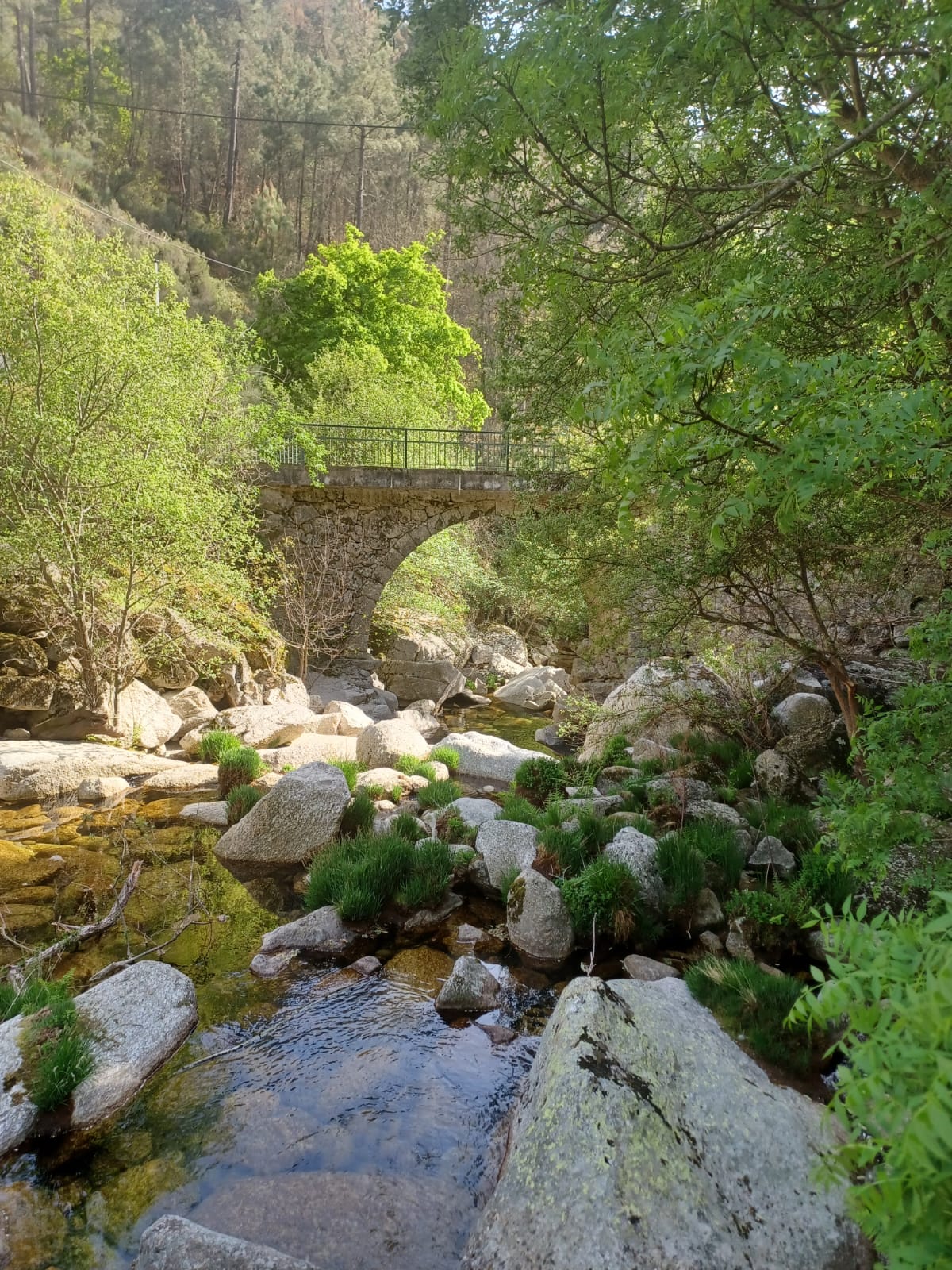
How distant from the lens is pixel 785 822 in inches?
266

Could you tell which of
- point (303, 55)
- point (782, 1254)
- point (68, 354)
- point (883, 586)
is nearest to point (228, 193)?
point (303, 55)

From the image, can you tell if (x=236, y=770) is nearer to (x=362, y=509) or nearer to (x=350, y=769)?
(x=350, y=769)

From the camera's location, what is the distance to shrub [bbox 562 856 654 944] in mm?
5582

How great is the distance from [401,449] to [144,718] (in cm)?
975

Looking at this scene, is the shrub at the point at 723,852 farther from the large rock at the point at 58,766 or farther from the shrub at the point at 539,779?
the large rock at the point at 58,766

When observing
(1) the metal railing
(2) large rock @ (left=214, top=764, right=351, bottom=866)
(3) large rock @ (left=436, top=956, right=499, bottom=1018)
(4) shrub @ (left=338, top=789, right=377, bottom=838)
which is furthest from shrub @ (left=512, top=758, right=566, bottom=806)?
(1) the metal railing

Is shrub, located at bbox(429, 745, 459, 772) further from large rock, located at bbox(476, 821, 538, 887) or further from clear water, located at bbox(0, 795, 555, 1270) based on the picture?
clear water, located at bbox(0, 795, 555, 1270)

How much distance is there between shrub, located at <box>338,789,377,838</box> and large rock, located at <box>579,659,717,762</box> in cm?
283

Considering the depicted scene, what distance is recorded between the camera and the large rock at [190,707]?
1195cm

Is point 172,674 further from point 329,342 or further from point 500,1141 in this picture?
point 329,342

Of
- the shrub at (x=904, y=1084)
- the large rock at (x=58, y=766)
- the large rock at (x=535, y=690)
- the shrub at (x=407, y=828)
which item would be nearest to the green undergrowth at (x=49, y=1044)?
the shrub at (x=407, y=828)

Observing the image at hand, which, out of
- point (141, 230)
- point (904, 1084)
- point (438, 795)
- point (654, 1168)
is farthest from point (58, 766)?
point (141, 230)

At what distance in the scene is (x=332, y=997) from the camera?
5.08 metres

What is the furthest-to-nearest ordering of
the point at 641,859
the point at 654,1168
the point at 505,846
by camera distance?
the point at 505,846 < the point at 641,859 < the point at 654,1168
